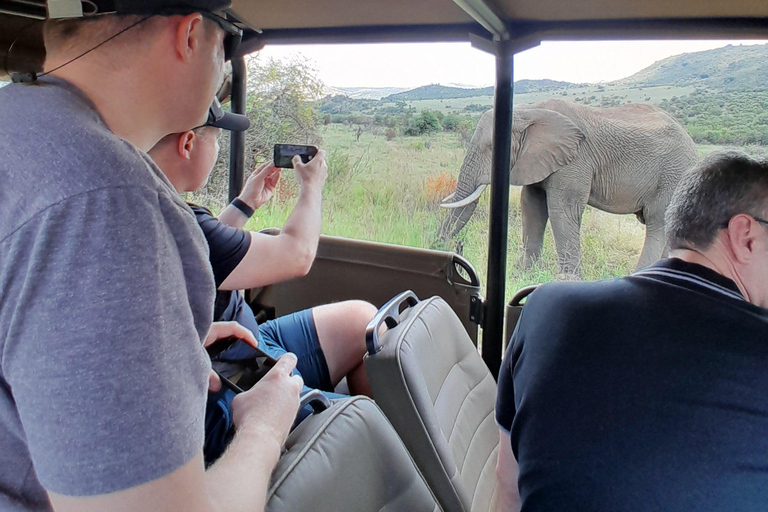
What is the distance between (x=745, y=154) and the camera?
4.73 feet

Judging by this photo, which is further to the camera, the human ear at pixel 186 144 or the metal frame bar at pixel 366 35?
the metal frame bar at pixel 366 35

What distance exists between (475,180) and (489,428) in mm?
1252

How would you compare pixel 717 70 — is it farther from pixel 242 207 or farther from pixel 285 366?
pixel 285 366

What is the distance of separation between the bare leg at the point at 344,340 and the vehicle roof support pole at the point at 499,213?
1.62 ft

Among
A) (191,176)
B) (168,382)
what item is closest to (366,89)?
(191,176)

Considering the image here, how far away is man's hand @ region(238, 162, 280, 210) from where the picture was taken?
2.38 meters

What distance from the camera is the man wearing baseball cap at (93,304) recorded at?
584 mm

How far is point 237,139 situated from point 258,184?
0.88 meters

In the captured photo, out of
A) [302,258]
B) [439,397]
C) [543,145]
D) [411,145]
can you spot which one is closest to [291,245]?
[302,258]

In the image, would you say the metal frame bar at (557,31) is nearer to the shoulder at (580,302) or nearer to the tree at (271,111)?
the tree at (271,111)

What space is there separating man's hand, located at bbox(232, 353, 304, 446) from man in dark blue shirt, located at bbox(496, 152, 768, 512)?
0.45 meters

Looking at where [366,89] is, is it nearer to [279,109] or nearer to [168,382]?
[279,109]

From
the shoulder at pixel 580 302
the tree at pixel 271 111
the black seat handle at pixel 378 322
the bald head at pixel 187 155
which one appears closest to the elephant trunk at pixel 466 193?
the tree at pixel 271 111

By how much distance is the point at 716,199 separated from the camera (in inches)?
54.4
